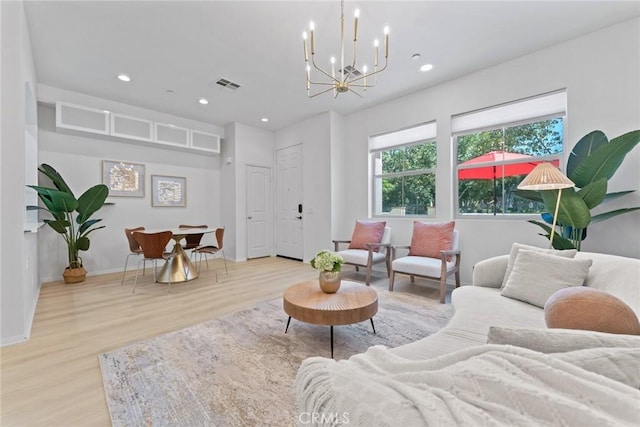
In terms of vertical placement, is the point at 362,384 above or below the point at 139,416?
above

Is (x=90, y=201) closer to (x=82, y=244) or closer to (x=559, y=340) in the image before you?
(x=82, y=244)

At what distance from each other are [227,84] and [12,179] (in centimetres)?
260

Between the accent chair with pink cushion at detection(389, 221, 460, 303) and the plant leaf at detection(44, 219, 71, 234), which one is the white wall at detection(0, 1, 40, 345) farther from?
the accent chair with pink cushion at detection(389, 221, 460, 303)

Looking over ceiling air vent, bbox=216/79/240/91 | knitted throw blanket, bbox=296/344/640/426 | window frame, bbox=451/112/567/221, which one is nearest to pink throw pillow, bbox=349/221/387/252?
window frame, bbox=451/112/567/221

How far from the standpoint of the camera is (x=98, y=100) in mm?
4203

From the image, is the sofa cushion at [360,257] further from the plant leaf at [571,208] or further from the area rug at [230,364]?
the plant leaf at [571,208]

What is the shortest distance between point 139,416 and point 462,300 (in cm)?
206

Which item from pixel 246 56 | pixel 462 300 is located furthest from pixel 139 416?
pixel 246 56

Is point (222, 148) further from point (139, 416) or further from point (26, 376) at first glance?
point (139, 416)

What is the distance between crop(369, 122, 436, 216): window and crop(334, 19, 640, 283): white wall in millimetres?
167

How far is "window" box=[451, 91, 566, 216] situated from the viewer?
10.3ft

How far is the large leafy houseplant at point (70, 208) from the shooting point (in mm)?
3506

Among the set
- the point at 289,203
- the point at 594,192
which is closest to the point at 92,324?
the point at 289,203

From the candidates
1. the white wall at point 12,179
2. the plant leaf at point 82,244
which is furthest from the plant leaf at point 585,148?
the plant leaf at point 82,244
